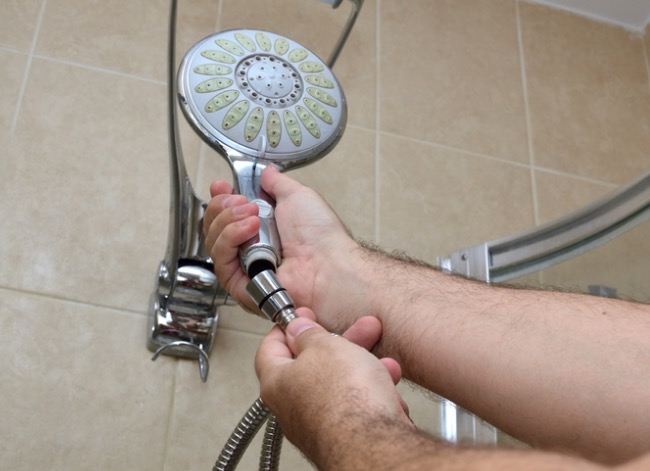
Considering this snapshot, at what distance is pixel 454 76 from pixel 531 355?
2.23ft

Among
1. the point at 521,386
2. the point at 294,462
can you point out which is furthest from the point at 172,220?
the point at 521,386

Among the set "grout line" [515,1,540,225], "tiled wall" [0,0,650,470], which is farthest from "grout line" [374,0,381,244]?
"grout line" [515,1,540,225]

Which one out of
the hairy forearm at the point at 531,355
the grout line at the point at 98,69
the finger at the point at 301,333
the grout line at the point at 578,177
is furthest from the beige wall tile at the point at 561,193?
the finger at the point at 301,333

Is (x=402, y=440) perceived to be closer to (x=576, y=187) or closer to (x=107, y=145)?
(x=107, y=145)

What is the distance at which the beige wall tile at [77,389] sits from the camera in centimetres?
91

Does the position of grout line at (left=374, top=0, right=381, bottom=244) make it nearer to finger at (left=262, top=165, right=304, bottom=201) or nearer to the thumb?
finger at (left=262, top=165, right=304, bottom=201)

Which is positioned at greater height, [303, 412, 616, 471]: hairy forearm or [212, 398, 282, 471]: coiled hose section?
[303, 412, 616, 471]: hairy forearm

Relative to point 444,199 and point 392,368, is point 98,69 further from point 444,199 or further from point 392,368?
point 392,368

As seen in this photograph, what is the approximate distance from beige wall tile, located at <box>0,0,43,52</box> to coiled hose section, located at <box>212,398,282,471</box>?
0.61m

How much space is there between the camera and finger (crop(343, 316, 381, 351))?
76 centimetres

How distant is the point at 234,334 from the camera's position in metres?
1.02

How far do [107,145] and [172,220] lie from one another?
8.3 inches

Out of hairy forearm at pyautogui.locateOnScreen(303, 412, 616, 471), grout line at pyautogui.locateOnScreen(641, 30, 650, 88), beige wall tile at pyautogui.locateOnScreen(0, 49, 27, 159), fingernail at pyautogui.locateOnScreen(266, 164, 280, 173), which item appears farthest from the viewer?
grout line at pyautogui.locateOnScreen(641, 30, 650, 88)

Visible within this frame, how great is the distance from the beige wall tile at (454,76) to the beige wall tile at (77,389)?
49cm
